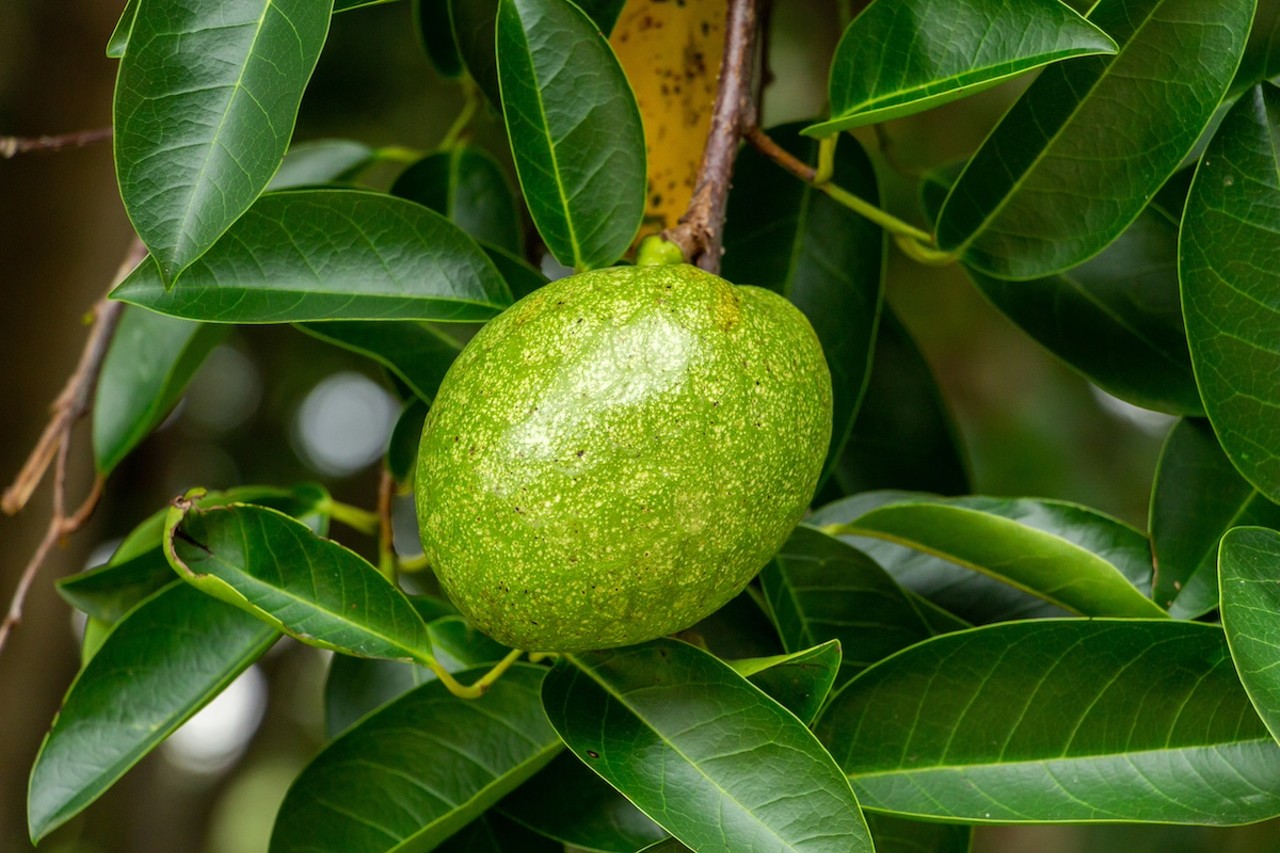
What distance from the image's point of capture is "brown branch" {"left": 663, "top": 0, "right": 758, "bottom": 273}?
0.78 m

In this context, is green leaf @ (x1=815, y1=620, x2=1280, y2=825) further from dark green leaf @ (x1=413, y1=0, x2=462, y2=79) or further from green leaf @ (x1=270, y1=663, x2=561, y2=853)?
dark green leaf @ (x1=413, y1=0, x2=462, y2=79)

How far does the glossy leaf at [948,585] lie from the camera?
0.88 meters

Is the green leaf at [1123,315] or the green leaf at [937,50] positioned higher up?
the green leaf at [937,50]

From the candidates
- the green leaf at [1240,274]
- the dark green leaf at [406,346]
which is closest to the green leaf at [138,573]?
the dark green leaf at [406,346]

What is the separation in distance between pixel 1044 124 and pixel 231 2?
54 cm

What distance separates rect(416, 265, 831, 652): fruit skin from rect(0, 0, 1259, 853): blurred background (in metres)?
0.66

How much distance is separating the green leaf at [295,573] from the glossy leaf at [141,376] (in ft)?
1.40

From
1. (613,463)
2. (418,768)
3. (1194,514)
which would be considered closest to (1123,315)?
(1194,514)

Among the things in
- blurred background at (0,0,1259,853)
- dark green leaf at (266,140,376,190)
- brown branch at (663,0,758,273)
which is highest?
brown branch at (663,0,758,273)

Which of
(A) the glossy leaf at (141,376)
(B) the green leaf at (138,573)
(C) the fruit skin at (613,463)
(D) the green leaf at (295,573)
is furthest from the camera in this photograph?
(A) the glossy leaf at (141,376)

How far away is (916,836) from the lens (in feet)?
2.61

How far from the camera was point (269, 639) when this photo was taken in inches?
32.5

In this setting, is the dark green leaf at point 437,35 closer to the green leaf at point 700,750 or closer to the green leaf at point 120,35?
the green leaf at point 120,35

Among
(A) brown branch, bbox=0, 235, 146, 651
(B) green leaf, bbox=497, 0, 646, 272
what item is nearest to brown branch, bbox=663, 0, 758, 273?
(B) green leaf, bbox=497, 0, 646, 272
